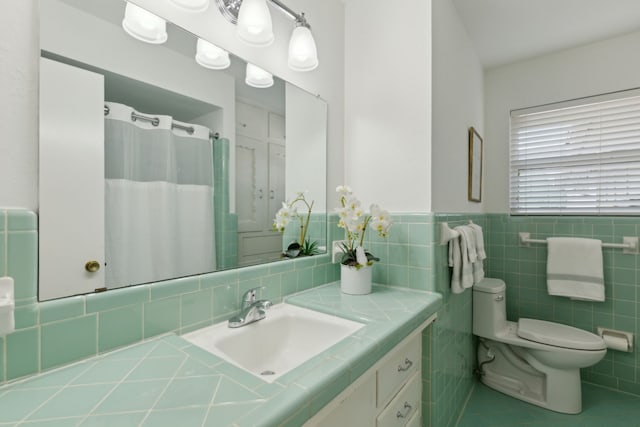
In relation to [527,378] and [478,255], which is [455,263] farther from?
[527,378]

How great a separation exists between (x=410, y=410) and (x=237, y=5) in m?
1.71

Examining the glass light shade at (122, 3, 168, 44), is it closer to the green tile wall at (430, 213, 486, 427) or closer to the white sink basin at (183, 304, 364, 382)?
the white sink basin at (183, 304, 364, 382)

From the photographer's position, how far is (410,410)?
47.7 inches

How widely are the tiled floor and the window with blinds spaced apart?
1205 mm

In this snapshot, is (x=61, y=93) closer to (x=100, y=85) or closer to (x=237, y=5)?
(x=100, y=85)

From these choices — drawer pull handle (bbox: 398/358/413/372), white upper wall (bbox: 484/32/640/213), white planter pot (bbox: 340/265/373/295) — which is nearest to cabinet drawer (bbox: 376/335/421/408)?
drawer pull handle (bbox: 398/358/413/372)

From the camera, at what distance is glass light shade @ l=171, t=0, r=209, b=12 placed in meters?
0.92

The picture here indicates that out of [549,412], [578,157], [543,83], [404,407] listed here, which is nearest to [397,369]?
[404,407]

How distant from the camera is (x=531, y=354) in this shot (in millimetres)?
1901

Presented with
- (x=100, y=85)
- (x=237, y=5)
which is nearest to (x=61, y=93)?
(x=100, y=85)

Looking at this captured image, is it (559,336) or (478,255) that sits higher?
(478,255)

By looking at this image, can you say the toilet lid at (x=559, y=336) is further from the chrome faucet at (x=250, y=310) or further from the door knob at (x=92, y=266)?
the door knob at (x=92, y=266)

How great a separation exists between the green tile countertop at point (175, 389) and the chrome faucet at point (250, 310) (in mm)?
197

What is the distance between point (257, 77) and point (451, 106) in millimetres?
Answer: 1090
